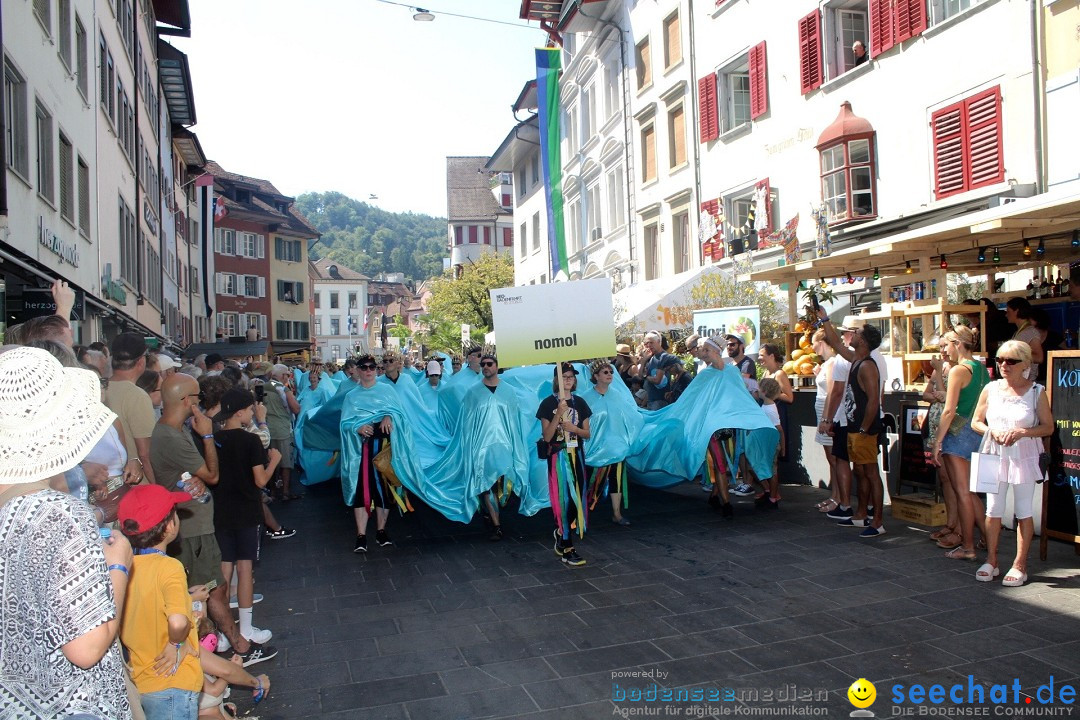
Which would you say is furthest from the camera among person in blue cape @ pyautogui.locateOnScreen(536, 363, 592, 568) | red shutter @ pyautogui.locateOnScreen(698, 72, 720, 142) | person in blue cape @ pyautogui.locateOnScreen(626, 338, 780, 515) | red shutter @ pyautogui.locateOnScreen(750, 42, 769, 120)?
red shutter @ pyautogui.locateOnScreen(698, 72, 720, 142)

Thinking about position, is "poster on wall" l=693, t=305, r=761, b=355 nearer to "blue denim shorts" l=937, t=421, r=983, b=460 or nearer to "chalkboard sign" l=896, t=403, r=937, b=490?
"chalkboard sign" l=896, t=403, r=937, b=490

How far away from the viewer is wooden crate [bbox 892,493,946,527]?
818 centimetres

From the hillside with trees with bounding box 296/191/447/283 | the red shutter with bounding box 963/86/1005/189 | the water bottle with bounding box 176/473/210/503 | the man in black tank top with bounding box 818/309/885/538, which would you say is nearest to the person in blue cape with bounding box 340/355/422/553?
the water bottle with bounding box 176/473/210/503

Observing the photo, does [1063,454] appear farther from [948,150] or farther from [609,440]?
[948,150]

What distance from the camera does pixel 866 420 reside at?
7.93m

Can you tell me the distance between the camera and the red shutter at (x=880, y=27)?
608 inches

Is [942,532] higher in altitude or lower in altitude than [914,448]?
lower

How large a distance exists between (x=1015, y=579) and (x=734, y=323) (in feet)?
27.9

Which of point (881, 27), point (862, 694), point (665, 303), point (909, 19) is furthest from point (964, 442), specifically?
point (881, 27)

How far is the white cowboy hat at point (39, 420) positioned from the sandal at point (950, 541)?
6.98 m

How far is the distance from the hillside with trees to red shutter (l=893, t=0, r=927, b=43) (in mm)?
110371

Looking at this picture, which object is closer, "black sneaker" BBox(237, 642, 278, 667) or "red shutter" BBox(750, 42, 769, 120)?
"black sneaker" BBox(237, 642, 278, 667)

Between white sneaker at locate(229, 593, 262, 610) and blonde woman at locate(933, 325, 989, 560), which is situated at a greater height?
blonde woman at locate(933, 325, 989, 560)

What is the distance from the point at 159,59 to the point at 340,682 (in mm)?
30943
